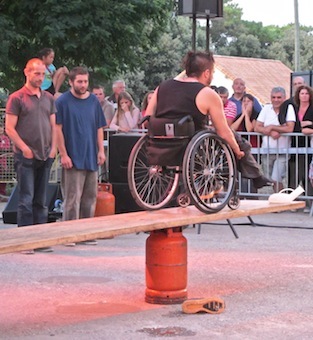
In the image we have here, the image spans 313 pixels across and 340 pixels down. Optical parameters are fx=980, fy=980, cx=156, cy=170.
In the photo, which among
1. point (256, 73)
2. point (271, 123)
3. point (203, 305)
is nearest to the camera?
point (203, 305)

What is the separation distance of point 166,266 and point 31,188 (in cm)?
294

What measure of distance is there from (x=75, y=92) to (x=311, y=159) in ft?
17.3

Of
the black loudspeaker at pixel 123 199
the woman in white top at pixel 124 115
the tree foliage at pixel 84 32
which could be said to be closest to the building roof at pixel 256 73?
the tree foliage at pixel 84 32

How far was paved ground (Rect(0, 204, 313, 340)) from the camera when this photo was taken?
683 centimetres

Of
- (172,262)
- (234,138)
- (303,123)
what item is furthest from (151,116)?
(303,123)

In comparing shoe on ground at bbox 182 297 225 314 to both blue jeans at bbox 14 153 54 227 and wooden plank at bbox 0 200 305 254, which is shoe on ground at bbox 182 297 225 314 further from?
blue jeans at bbox 14 153 54 227

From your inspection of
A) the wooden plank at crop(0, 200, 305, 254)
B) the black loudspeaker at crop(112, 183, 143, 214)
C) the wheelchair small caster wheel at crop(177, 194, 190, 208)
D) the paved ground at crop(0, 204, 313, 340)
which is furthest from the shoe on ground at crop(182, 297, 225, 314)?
the black loudspeaker at crop(112, 183, 143, 214)

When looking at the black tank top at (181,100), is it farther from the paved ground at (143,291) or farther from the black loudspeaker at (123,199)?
the black loudspeaker at (123,199)

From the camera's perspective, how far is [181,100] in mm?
8023

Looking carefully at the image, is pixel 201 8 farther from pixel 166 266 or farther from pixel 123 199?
pixel 166 266

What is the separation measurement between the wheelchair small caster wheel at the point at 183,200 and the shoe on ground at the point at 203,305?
A: 3.97 ft

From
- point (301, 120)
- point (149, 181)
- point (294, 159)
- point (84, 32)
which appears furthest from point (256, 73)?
point (149, 181)

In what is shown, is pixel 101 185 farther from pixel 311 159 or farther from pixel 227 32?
pixel 227 32

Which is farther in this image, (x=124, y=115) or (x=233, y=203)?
(x=124, y=115)
